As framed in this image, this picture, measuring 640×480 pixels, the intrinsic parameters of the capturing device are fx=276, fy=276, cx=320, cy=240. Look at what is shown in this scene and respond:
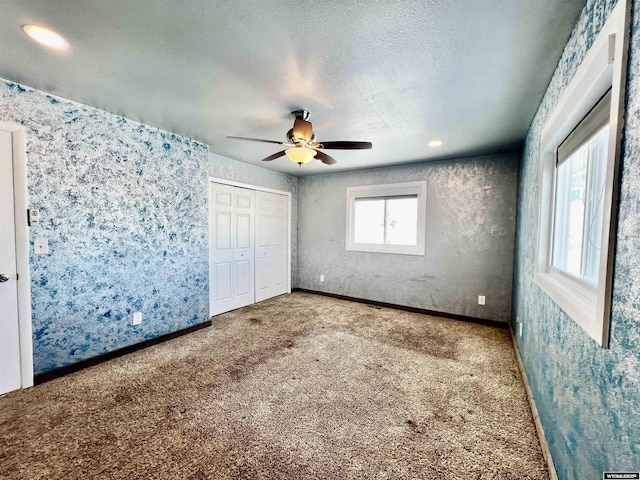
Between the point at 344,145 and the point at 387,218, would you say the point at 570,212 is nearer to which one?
the point at 344,145

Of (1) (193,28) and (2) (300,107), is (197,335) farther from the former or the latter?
(1) (193,28)

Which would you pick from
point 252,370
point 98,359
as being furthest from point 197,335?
point 252,370

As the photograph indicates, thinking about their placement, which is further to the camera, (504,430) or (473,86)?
(473,86)

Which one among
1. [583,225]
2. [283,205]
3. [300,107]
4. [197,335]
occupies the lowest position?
[197,335]

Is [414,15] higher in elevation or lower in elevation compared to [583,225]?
higher

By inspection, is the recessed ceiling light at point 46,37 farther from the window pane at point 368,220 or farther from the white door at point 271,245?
the window pane at point 368,220

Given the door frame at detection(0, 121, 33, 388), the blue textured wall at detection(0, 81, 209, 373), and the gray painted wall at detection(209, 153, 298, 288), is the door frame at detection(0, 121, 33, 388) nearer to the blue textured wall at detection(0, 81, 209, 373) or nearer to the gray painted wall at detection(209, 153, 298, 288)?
the blue textured wall at detection(0, 81, 209, 373)

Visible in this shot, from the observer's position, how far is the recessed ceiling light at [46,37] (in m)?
1.52

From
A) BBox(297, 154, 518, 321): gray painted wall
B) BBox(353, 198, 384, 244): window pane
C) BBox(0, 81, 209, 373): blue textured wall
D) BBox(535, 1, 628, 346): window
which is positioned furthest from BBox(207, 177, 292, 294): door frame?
BBox(535, 1, 628, 346): window

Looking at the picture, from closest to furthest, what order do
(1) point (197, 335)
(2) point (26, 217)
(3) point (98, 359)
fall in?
(2) point (26, 217) < (3) point (98, 359) < (1) point (197, 335)

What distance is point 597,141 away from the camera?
135 centimetres

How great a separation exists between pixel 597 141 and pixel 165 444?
9.38 ft

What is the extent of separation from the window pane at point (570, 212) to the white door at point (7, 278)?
3.88 m

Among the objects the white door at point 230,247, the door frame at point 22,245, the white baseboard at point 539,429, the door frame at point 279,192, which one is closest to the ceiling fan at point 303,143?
the door frame at point 22,245
